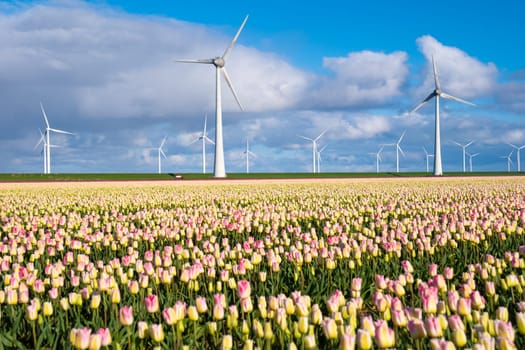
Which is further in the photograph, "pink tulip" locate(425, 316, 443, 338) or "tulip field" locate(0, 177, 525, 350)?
"tulip field" locate(0, 177, 525, 350)

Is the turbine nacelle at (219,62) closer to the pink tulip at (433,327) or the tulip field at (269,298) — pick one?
the tulip field at (269,298)

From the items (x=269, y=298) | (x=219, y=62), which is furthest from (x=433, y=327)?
(x=219, y=62)

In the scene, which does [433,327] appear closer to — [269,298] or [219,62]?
[269,298]

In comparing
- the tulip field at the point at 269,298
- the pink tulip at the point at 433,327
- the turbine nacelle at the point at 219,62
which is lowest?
the tulip field at the point at 269,298

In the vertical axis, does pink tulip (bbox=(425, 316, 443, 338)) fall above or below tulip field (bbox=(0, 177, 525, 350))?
above

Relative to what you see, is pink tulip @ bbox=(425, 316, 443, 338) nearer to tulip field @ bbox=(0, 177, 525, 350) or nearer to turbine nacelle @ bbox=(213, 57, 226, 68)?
tulip field @ bbox=(0, 177, 525, 350)

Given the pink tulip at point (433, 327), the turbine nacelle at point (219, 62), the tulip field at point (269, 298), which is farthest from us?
the turbine nacelle at point (219, 62)

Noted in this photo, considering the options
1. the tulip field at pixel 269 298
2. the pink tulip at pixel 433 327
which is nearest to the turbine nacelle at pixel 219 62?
the tulip field at pixel 269 298

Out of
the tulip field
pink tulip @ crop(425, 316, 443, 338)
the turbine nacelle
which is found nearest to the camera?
pink tulip @ crop(425, 316, 443, 338)

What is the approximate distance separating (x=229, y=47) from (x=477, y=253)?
2731 inches

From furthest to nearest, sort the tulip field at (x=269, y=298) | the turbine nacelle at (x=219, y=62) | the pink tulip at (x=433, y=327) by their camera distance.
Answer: the turbine nacelle at (x=219, y=62)
the tulip field at (x=269, y=298)
the pink tulip at (x=433, y=327)

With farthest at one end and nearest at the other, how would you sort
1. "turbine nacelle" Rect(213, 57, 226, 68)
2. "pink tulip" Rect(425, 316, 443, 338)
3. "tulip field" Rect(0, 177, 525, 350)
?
1. "turbine nacelle" Rect(213, 57, 226, 68)
2. "tulip field" Rect(0, 177, 525, 350)
3. "pink tulip" Rect(425, 316, 443, 338)

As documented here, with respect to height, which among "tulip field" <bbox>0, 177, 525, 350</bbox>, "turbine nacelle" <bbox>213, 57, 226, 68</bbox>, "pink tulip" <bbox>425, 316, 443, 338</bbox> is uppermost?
"turbine nacelle" <bbox>213, 57, 226, 68</bbox>

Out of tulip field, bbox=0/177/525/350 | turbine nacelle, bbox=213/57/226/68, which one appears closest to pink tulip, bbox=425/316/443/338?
tulip field, bbox=0/177/525/350
